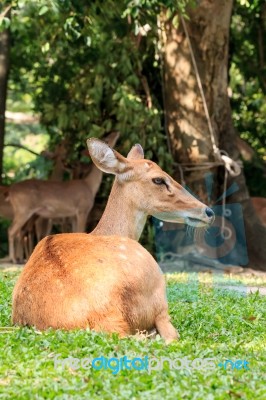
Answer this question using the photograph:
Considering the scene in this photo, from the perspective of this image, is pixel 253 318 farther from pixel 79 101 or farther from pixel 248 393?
pixel 79 101

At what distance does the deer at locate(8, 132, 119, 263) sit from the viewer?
16.0 meters

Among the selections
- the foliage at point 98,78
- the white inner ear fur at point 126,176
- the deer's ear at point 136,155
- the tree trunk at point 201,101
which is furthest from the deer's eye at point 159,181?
the tree trunk at point 201,101

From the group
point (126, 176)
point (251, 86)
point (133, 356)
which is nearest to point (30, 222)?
point (251, 86)

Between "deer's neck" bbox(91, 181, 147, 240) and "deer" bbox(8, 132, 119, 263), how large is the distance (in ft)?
28.1

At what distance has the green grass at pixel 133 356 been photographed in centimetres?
463

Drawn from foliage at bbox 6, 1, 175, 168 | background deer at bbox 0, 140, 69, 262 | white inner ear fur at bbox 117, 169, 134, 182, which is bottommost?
background deer at bbox 0, 140, 69, 262

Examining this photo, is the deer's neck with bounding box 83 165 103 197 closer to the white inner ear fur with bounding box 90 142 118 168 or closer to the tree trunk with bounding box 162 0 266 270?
the tree trunk with bounding box 162 0 266 270

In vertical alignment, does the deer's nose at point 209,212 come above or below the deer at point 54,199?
above

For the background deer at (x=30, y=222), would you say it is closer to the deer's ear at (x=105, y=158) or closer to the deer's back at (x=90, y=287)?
the deer's ear at (x=105, y=158)

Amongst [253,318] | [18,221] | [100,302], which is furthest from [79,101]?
[100,302]

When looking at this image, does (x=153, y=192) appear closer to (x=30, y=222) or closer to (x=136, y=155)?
(x=136, y=155)

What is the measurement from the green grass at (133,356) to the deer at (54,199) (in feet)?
29.7

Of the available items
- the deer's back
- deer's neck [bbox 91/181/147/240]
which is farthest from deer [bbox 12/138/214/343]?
deer's neck [bbox 91/181/147/240]

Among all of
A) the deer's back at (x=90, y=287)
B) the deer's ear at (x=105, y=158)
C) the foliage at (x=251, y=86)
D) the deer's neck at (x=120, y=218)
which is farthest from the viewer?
the foliage at (x=251, y=86)
